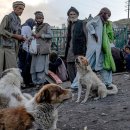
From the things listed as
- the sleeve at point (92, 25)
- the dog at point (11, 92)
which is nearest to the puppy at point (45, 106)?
the dog at point (11, 92)

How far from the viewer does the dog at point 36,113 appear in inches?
242

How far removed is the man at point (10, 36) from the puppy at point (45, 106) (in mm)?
3502

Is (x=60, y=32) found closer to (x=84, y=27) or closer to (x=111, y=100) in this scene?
(x=84, y=27)

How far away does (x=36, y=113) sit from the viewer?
629cm

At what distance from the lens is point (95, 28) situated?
11.4 metres

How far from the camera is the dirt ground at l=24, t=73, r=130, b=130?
816 cm

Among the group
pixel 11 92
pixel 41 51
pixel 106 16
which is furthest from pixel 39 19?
pixel 11 92

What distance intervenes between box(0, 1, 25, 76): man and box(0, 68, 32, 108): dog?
1.52m

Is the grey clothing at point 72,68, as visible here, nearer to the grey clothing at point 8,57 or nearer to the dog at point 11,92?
the grey clothing at point 8,57

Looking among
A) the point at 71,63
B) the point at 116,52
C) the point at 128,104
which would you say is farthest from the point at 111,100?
the point at 116,52

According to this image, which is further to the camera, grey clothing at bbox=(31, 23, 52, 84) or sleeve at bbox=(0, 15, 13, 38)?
grey clothing at bbox=(31, 23, 52, 84)

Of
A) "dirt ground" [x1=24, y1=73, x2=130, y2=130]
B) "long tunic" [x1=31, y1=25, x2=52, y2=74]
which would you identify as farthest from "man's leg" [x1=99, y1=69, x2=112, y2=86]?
"long tunic" [x1=31, y1=25, x2=52, y2=74]

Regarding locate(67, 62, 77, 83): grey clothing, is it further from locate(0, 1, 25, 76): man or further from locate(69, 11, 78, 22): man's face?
locate(0, 1, 25, 76): man

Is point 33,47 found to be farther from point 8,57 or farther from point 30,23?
point 8,57
